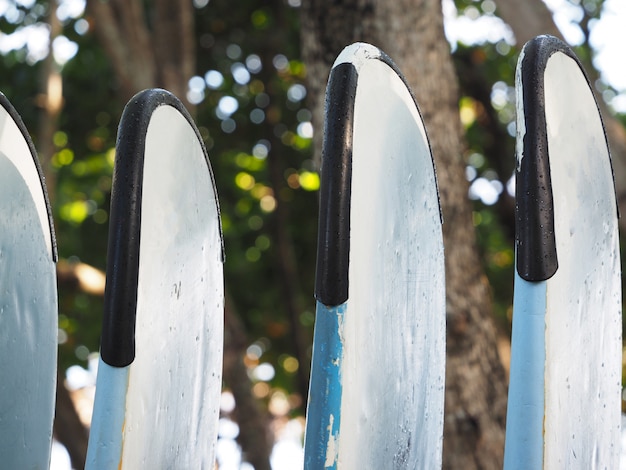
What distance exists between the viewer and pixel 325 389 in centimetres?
138

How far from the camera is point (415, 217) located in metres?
1.69

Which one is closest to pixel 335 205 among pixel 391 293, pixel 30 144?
pixel 391 293

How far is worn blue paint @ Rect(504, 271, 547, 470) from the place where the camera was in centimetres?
141

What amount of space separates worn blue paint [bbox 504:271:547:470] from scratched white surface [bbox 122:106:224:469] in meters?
0.59

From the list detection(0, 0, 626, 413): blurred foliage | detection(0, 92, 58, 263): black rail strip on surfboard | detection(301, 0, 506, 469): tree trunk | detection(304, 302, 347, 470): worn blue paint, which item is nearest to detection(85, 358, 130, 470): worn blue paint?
detection(304, 302, 347, 470): worn blue paint

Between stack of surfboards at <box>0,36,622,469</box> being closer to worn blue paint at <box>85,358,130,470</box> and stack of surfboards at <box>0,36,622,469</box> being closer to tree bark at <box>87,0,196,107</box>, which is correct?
worn blue paint at <box>85,358,130,470</box>

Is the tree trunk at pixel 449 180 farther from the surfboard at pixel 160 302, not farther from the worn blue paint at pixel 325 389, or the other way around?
the worn blue paint at pixel 325 389

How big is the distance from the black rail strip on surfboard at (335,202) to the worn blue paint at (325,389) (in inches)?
1.2

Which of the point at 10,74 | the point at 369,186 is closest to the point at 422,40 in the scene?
the point at 369,186

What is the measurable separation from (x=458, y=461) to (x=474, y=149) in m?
4.48

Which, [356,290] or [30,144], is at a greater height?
[30,144]

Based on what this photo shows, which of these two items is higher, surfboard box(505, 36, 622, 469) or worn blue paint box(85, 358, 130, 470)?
surfboard box(505, 36, 622, 469)

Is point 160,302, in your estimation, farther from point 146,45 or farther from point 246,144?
point 246,144

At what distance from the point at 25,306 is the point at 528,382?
94 cm
